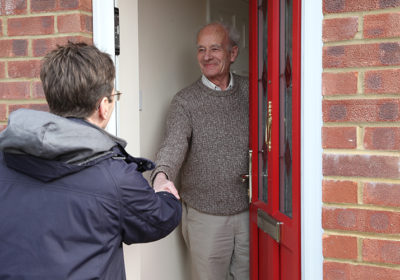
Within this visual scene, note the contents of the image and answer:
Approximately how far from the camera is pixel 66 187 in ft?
4.15

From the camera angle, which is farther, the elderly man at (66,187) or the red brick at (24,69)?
the red brick at (24,69)

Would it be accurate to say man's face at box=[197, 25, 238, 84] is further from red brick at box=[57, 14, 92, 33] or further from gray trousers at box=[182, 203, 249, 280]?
red brick at box=[57, 14, 92, 33]

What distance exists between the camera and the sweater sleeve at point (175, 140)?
2477 millimetres

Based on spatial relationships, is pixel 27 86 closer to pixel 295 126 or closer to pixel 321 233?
pixel 295 126

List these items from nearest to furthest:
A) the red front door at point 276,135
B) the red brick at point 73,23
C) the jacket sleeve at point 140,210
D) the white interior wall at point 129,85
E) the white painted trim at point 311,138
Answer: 1. the jacket sleeve at point 140,210
2. the white painted trim at point 311,138
3. the red front door at point 276,135
4. the red brick at point 73,23
5. the white interior wall at point 129,85

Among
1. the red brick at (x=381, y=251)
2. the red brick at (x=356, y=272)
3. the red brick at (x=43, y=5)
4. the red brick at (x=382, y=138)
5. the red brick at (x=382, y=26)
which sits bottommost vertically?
the red brick at (x=356, y=272)

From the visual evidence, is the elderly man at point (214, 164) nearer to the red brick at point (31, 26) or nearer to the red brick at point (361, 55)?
the red brick at point (31, 26)

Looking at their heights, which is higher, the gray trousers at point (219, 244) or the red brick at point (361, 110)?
the red brick at point (361, 110)

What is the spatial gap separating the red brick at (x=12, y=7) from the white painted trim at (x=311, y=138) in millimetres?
1214

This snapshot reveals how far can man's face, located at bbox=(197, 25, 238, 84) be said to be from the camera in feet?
9.57

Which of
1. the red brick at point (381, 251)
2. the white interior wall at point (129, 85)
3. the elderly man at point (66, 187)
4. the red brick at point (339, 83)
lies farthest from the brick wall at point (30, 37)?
the red brick at point (381, 251)

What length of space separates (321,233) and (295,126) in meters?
0.41

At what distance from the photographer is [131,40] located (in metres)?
2.21

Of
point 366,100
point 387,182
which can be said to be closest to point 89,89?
point 366,100
